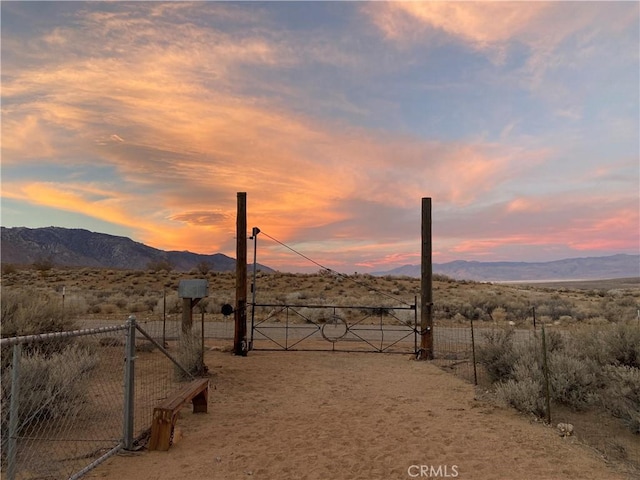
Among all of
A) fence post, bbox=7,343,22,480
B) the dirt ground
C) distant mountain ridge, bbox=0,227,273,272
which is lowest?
the dirt ground

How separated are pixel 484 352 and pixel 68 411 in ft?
27.7

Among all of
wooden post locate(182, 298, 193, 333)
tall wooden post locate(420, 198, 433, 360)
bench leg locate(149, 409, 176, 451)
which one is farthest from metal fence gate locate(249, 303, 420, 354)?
bench leg locate(149, 409, 176, 451)

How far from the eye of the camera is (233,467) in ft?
18.8

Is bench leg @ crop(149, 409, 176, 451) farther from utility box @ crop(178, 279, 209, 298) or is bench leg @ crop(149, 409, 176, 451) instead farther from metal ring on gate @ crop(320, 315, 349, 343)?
metal ring on gate @ crop(320, 315, 349, 343)

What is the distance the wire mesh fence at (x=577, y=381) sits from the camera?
296 inches

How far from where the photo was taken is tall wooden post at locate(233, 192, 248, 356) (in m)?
13.6

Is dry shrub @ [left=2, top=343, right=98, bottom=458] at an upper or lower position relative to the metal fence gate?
upper

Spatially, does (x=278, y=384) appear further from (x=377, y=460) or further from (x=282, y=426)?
(x=377, y=460)

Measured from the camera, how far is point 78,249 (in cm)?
15950

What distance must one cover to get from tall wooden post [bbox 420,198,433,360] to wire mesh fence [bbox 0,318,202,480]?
6379 millimetres

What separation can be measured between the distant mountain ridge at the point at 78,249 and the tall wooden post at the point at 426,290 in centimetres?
Result: 12479

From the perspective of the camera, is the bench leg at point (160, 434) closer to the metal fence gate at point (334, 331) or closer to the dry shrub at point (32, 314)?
the dry shrub at point (32, 314)

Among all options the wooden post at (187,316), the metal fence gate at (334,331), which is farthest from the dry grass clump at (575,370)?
the wooden post at (187,316)

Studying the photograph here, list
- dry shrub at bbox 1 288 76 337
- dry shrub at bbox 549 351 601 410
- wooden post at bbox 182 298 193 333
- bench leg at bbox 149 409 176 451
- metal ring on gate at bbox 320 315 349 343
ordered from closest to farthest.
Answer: bench leg at bbox 149 409 176 451 < dry shrub at bbox 549 351 601 410 < dry shrub at bbox 1 288 76 337 < wooden post at bbox 182 298 193 333 < metal ring on gate at bbox 320 315 349 343
